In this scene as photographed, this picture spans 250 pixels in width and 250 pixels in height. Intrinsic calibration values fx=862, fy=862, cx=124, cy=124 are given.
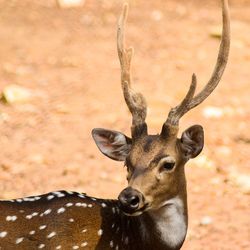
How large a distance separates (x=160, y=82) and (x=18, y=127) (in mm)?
2884

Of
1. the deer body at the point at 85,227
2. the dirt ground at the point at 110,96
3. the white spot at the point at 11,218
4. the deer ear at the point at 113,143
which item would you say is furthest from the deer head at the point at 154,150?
the dirt ground at the point at 110,96

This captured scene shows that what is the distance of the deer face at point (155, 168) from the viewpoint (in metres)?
6.72

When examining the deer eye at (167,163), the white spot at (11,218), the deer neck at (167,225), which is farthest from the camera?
the white spot at (11,218)

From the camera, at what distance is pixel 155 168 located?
6902mm

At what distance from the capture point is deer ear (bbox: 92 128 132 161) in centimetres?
738

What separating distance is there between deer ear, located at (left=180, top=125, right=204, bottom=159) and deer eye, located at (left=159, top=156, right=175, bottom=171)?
0.28 meters

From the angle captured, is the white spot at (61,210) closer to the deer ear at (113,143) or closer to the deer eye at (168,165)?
the deer ear at (113,143)

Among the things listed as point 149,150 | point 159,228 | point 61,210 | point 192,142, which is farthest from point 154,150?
point 61,210

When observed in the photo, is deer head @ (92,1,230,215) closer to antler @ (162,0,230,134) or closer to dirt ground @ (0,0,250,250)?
antler @ (162,0,230,134)

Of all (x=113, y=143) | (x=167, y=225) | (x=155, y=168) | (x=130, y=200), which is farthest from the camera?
(x=113, y=143)

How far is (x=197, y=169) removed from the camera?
35.7 ft

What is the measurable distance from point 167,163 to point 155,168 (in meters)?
0.12

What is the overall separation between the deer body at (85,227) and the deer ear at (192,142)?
44cm

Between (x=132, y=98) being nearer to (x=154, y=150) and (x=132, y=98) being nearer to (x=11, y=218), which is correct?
(x=154, y=150)
